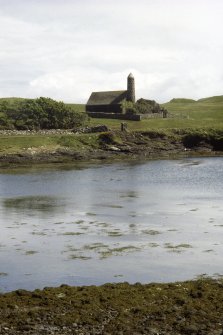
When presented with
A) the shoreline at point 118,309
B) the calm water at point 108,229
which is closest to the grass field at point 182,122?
the calm water at point 108,229

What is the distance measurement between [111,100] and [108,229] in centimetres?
10142

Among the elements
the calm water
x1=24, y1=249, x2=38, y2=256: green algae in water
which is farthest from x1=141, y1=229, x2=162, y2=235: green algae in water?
x1=24, y1=249, x2=38, y2=256: green algae in water

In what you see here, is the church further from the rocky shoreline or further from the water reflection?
the water reflection

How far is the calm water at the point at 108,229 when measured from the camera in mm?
27609

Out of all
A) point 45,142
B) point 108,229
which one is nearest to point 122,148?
point 45,142

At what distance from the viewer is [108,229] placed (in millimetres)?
38031

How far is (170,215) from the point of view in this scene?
4297 cm

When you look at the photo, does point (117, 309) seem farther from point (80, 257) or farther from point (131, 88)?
point (131, 88)

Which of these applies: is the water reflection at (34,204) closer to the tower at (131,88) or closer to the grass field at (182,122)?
the grass field at (182,122)

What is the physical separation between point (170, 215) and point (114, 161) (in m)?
50.1

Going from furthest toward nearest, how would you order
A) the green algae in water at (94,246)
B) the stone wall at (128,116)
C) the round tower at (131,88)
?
the round tower at (131,88) → the stone wall at (128,116) → the green algae in water at (94,246)

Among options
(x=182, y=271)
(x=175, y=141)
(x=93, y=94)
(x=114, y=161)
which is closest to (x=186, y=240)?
(x=182, y=271)

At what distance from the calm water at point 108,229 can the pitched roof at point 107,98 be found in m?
68.5

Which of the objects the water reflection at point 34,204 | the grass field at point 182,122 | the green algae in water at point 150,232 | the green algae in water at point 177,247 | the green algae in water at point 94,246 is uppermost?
the grass field at point 182,122
